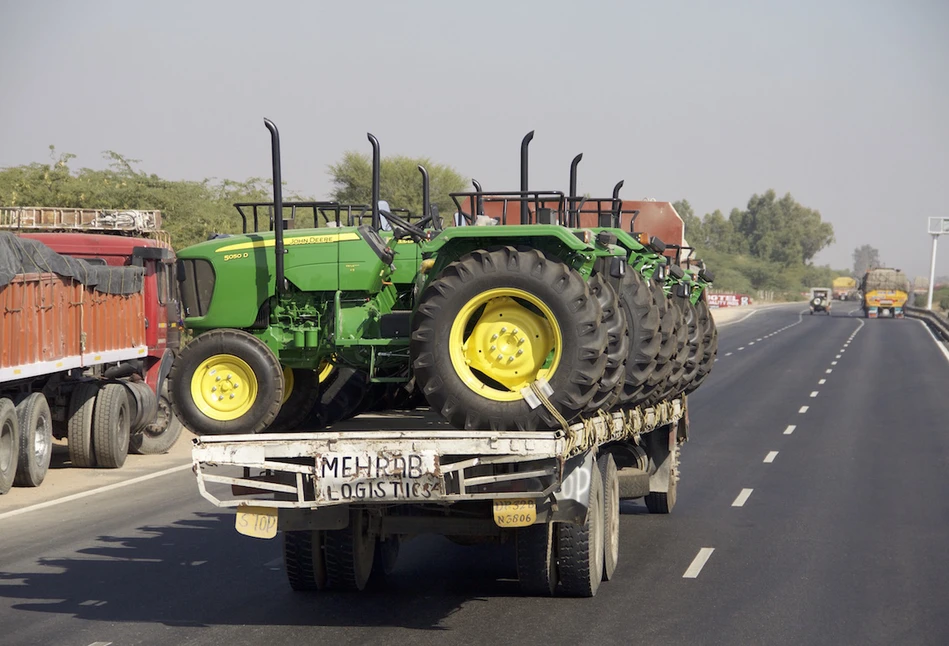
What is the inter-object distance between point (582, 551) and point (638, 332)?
74.0 inches

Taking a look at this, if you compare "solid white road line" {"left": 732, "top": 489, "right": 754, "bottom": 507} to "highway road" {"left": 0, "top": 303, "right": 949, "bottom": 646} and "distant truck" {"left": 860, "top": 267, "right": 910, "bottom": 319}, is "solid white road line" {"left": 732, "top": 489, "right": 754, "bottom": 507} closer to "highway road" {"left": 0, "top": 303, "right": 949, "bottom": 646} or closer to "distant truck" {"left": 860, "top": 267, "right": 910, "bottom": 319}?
"highway road" {"left": 0, "top": 303, "right": 949, "bottom": 646}

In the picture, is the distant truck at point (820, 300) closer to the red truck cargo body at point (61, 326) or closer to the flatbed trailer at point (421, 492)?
the red truck cargo body at point (61, 326)

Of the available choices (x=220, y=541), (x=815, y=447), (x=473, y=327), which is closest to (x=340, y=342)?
(x=473, y=327)

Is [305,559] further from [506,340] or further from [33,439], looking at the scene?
[33,439]

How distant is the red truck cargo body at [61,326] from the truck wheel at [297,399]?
542 centimetres

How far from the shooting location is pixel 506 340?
831 cm

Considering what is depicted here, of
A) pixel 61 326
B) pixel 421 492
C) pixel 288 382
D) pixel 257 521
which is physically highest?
pixel 61 326

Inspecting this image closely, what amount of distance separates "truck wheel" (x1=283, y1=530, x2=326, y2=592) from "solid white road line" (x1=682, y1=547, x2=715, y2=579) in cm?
300

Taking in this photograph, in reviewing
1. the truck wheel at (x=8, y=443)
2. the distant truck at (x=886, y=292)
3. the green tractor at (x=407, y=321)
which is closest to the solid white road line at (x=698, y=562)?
the green tractor at (x=407, y=321)

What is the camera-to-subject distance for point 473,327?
8.38 meters

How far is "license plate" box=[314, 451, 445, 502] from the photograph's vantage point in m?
7.88

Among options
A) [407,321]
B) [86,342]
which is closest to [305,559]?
[407,321]

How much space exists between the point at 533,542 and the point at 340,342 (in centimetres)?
192

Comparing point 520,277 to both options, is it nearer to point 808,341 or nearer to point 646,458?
point 646,458
